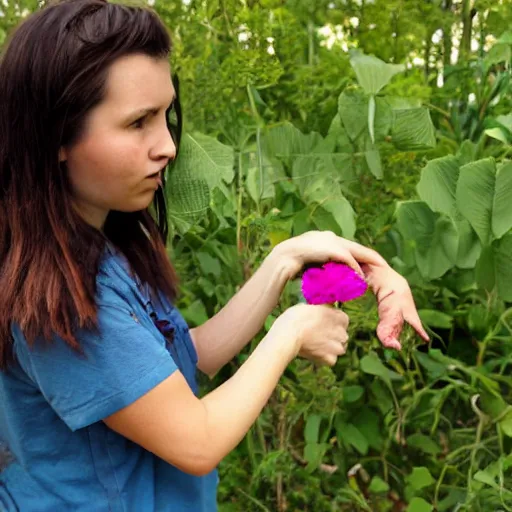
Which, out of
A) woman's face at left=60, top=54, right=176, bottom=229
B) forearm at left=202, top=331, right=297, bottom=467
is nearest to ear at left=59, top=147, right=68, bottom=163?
woman's face at left=60, top=54, right=176, bottom=229

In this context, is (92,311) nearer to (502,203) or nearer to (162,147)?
(162,147)

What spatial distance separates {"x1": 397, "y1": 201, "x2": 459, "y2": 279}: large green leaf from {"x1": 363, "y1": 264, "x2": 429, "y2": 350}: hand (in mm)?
173

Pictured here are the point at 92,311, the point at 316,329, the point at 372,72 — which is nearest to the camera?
the point at 92,311

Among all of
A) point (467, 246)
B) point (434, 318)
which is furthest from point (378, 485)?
point (467, 246)

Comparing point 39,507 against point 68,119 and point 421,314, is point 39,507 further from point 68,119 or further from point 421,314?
point 421,314

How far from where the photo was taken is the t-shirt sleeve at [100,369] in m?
0.78

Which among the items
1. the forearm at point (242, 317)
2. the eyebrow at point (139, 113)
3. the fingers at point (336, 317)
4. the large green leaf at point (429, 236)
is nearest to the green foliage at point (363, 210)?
the large green leaf at point (429, 236)

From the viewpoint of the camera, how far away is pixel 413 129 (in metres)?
1.13

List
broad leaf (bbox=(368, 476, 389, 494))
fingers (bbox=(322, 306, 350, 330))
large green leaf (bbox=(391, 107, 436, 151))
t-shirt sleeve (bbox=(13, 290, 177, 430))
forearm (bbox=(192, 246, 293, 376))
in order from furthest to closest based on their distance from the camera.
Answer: broad leaf (bbox=(368, 476, 389, 494)), large green leaf (bbox=(391, 107, 436, 151)), forearm (bbox=(192, 246, 293, 376)), fingers (bbox=(322, 306, 350, 330)), t-shirt sleeve (bbox=(13, 290, 177, 430))

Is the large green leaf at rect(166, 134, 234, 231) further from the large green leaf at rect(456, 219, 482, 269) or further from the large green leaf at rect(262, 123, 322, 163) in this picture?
the large green leaf at rect(456, 219, 482, 269)

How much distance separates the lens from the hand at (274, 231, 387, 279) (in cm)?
93

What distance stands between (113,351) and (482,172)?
46cm

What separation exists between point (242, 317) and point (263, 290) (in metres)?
0.05

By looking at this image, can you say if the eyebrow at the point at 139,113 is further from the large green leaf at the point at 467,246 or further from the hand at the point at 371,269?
the large green leaf at the point at 467,246
